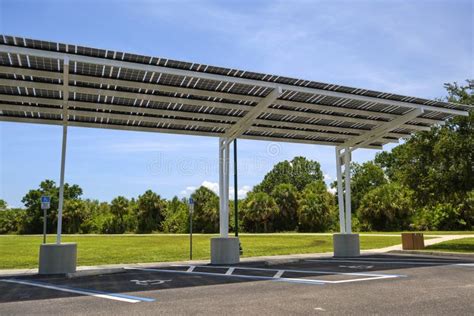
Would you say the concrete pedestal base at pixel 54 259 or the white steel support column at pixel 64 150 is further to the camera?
the concrete pedestal base at pixel 54 259

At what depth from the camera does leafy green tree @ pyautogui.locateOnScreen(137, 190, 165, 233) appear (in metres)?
56.6

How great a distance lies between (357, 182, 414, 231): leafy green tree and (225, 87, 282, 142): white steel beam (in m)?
39.9

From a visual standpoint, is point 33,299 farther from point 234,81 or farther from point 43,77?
point 234,81

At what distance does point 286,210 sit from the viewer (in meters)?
56.2

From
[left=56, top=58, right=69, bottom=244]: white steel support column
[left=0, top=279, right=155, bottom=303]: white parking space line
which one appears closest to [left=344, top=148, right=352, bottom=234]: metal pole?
[left=56, top=58, right=69, bottom=244]: white steel support column

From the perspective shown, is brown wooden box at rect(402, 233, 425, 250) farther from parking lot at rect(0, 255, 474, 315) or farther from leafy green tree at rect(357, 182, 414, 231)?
leafy green tree at rect(357, 182, 414, 231)

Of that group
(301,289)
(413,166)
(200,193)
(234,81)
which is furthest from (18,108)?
(200,193)

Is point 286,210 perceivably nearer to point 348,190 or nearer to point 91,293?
point 348,190

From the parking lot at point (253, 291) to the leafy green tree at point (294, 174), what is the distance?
82.0m

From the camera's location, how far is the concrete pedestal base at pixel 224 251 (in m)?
14.5

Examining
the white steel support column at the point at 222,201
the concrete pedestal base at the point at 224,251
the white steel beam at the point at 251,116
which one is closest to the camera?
the white steel beam at the point at 251,116

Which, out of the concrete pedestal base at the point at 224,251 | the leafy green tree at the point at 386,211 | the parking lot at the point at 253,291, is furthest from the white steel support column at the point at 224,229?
the leafy green tree at the point at 386,211

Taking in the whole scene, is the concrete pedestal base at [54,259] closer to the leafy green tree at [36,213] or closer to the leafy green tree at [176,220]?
the leafy green tree at [176,220]

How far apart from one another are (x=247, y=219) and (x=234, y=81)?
43.4 meters
